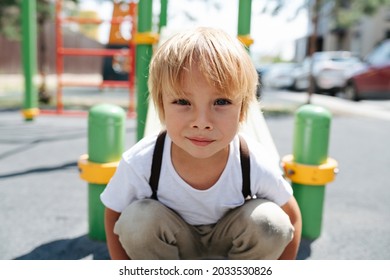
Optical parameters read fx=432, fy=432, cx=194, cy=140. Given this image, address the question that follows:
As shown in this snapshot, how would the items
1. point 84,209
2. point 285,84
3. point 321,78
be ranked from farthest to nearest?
point 285,84 → point 321,78 → point 84,209

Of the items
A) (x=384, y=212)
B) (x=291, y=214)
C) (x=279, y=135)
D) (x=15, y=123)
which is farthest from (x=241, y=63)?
(x=15, y=123)

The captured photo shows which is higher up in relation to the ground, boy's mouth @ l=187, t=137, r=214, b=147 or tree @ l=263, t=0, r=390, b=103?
tree @ l=263, t=0, r=390, b=103

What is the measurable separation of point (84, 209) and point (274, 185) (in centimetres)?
106

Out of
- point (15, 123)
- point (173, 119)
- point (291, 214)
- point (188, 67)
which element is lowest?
point (15, 123)

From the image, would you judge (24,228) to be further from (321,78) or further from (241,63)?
(321,78)

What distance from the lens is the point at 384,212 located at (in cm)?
195

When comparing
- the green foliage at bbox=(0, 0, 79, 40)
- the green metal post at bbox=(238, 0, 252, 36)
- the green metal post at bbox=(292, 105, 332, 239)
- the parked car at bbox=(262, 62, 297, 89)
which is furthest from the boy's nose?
the parked car at bbox=(262, 62, 297, 89)

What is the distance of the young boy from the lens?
0.98 m

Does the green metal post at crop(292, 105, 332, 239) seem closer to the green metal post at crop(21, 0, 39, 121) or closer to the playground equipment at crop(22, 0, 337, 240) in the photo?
the playground equipment at crop(22, 0, 337, 240)

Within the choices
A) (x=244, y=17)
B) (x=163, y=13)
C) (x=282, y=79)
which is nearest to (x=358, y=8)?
(x=282, y=79)

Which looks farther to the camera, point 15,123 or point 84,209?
point 15,123

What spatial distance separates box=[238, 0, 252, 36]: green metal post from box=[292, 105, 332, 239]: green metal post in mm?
461
